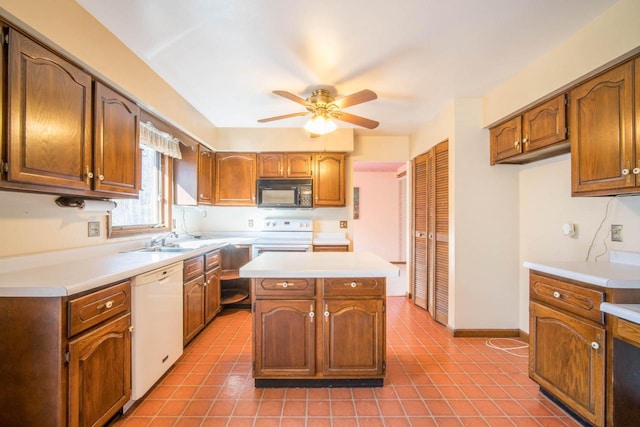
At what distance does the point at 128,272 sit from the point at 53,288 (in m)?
0.38

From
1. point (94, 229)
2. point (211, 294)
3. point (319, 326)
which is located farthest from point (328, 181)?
point (94, 229)

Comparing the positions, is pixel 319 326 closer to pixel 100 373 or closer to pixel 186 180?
pixel 100 373

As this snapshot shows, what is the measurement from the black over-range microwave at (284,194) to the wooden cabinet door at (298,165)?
A: 11 cm

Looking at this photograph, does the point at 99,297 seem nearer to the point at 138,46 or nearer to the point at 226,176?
the point at 138,46

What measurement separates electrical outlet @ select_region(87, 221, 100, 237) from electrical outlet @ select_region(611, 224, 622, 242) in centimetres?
368

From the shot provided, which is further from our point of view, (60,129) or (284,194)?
(284,194)

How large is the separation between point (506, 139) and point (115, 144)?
316cm

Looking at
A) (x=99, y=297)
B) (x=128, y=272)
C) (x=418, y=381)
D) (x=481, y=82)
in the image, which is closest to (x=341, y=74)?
(x=481, y=82)

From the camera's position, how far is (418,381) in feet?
6.30

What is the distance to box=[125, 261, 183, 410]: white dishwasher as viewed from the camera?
162cm

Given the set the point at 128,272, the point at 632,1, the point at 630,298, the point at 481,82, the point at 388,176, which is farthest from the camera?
the point at 388,176

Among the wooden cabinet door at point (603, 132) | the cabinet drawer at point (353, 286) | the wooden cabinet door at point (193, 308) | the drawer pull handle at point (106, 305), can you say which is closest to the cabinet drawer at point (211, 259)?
the wooden cabinet door at point (193, 308)

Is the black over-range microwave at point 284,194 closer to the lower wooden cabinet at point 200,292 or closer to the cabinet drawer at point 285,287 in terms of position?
the lower wooden cabinet at point 200,292

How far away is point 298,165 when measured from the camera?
12.1 feet
